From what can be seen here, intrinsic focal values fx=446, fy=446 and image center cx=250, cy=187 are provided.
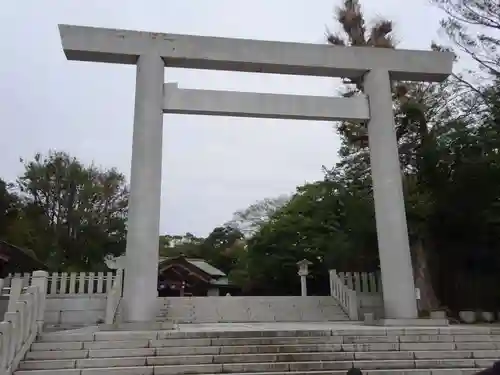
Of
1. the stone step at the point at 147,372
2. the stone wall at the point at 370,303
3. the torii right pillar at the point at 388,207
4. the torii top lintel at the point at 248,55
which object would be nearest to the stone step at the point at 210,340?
the stone step at the point at 147,372

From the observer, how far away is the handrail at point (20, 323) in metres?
4.71

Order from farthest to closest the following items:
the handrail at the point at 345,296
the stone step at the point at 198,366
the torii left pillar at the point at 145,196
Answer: the handrail at the point at 345,296 → the torii left pillar at the point at 145,196 → the stone step at the point at 198,366

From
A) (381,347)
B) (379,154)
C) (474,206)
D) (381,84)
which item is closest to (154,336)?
(381,347)

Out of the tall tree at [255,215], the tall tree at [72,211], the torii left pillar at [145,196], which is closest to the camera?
the torii left pillar at [145,196]

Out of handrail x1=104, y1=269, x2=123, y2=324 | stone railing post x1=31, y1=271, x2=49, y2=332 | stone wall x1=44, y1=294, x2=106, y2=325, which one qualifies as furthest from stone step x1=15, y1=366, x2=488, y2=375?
stone wall x1=44, y1=294, x2=106, y2=325

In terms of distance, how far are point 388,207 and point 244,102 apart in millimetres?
3515

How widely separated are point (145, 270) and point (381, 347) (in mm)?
4058

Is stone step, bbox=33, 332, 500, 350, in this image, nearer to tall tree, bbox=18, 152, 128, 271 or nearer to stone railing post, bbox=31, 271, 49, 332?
stone railing post, bbox=31, 271, 49, 332

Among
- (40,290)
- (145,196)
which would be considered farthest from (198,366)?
(145,196)

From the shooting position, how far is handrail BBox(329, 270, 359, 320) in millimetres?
10625

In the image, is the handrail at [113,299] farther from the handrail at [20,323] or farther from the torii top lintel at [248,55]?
the torii top lintel at [248,55]

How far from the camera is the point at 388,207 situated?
28.7 ft

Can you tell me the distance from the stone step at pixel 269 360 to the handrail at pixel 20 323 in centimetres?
27

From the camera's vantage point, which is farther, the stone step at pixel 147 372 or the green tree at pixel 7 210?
the green tree at pixel 7 210
